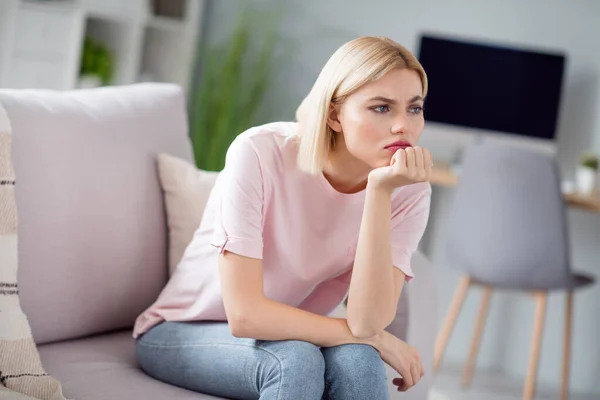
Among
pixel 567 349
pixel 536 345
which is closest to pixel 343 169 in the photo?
pixel 536 345

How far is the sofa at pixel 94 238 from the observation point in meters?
1.70

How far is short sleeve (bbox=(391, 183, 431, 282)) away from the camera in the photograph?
167cm

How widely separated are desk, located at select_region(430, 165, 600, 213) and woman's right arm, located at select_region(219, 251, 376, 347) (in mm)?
1803

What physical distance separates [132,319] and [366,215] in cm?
60

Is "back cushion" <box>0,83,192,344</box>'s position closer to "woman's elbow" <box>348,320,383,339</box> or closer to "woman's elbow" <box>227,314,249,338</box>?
"woman's elbow" <box>227,314,249,338</box>

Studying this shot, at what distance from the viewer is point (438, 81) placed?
3.58m

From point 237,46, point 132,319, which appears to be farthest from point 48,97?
point 237,46

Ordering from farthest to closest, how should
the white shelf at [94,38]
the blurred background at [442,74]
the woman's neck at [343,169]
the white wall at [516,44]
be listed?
the white wall at [516,44] → the blurred background at [442,74] → the white shelf at [94,38] → the woman's neck at [343,169]

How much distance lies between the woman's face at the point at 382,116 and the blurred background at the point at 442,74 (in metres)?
1.77

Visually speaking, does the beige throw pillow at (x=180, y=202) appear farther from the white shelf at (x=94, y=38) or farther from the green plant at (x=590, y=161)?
the green plant at (x=590, y=161)

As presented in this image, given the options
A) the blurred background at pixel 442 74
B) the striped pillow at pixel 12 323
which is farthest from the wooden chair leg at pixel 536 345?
the striped pillow at pixel 12 323

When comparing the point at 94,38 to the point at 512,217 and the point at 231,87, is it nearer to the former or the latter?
the point at 231,87

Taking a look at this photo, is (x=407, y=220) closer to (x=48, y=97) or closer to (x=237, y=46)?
(x=48, y=97)

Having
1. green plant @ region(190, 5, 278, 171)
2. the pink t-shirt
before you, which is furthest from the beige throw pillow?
green plant @ region(190, 5, 278, 171)
